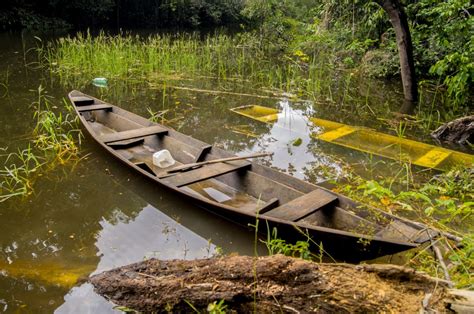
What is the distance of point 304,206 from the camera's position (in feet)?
10.6

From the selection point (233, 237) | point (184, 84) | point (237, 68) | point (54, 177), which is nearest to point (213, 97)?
point (184, 84)

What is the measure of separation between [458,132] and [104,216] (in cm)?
483

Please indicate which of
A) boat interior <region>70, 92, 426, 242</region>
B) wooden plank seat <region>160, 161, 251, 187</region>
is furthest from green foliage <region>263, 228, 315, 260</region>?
wooden plank seat <region>160, 161, 251, 187</region>

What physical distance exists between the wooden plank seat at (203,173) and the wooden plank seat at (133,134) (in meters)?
1.12

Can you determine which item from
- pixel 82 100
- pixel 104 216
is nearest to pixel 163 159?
pixel 104 216

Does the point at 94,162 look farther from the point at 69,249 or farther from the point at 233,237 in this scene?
the point at 233,237

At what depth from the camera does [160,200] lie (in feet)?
13.2

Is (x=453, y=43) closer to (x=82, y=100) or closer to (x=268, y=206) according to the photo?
(x=268, y=206)

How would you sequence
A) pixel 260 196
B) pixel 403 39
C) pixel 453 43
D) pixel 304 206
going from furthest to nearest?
pixel 453 43 → pixel 403 39 → pixel 260 196 → pixel 304 206

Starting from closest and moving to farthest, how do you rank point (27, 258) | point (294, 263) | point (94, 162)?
point (294, 263)
point (27, 258)
point (94, 162)

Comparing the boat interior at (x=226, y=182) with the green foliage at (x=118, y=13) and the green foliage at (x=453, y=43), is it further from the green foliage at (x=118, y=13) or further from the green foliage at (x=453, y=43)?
the green foliage at (x=118, y=13)

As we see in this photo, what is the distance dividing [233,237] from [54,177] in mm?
2145

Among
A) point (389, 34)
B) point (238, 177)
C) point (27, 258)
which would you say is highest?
point (389, 34)

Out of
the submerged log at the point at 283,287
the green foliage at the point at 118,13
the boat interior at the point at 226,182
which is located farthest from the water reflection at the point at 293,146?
the green foliage at the point at 118,13
